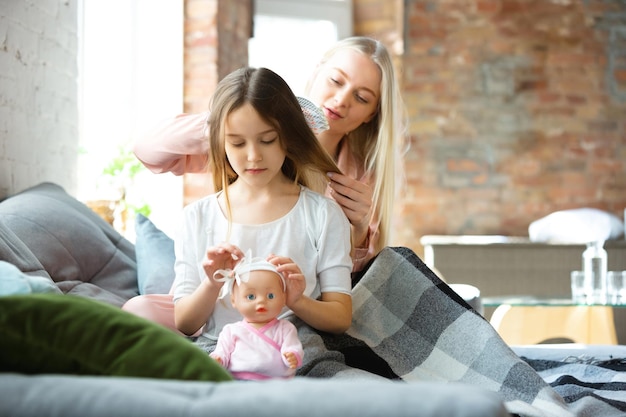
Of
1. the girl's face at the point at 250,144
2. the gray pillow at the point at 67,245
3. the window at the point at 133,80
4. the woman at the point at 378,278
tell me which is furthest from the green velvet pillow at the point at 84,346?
the window at the point at 133,80

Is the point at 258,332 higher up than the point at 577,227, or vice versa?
the point at 258,332

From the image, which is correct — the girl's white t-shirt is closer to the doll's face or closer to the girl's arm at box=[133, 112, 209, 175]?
the doll's face

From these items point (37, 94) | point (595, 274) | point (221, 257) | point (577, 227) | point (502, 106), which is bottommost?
point (577, 227)

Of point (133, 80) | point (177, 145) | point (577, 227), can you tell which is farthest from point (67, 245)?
point (577, 227)

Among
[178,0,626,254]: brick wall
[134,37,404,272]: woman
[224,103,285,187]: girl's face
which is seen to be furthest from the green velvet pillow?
[178,0,626,254]: brick wall

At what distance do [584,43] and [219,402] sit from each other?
6197 mm

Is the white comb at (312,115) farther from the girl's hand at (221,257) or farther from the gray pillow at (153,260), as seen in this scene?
the gray pillow at (153,260)

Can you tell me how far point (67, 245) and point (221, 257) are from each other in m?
0.88

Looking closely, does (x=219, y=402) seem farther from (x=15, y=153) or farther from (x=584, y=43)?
(x=584, y=43)

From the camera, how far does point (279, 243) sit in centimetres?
173

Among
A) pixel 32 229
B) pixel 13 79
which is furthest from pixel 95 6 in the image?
pixel 32 229

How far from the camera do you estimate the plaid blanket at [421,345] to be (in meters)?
1.50

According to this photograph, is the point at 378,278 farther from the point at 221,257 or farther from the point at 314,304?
the point at 221,257

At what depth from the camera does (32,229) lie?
2.12 m
